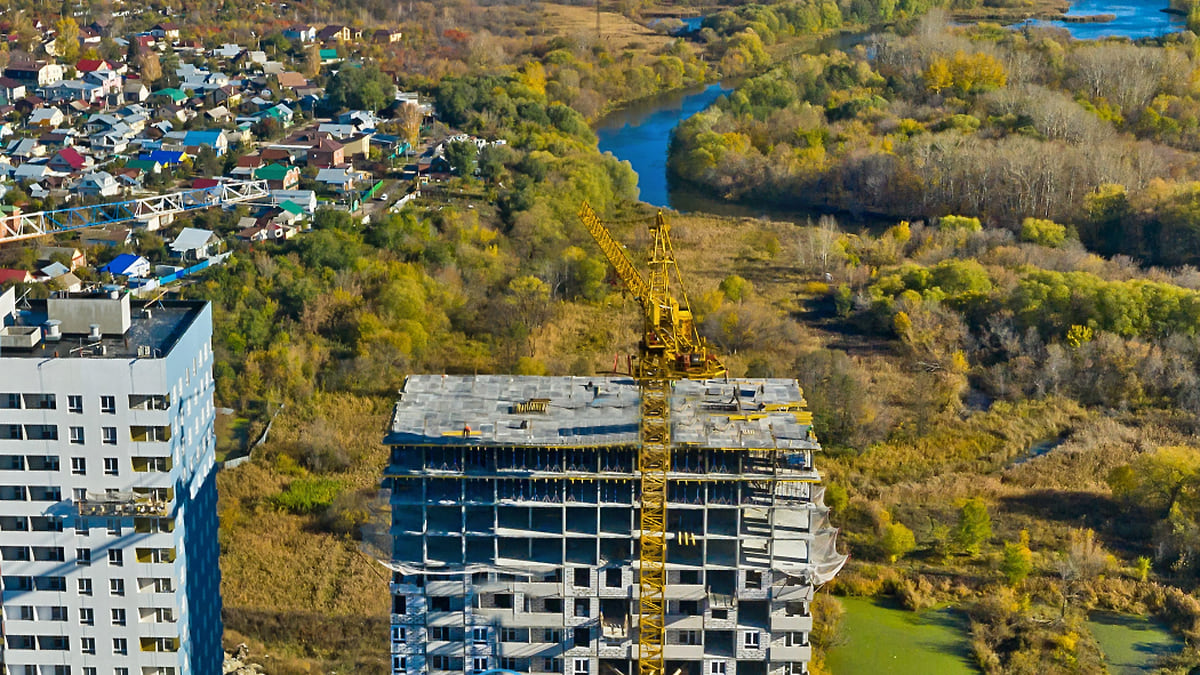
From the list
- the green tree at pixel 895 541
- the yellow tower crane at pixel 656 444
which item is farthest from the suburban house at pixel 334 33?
the yellow tower crane at pixel 656 444

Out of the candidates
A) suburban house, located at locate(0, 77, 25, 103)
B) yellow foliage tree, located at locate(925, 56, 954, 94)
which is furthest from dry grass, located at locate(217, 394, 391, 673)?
yellow foliage tree, located at locate(925, 56, 954, 94)

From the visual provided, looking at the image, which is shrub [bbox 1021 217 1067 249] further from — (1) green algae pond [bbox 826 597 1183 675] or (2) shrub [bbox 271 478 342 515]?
(2) shrub [bbox 271 478 342 515]

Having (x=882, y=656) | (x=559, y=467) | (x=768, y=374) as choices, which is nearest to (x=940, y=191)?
(x=768, y=374)

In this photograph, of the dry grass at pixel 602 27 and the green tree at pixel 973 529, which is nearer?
the green tree at pixel 973 529

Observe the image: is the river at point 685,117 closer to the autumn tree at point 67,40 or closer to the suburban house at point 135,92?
the suburban house at point 135,92

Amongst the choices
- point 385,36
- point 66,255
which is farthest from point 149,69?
point 66,255

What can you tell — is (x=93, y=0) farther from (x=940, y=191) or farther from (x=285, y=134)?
(x=940, y=191)
